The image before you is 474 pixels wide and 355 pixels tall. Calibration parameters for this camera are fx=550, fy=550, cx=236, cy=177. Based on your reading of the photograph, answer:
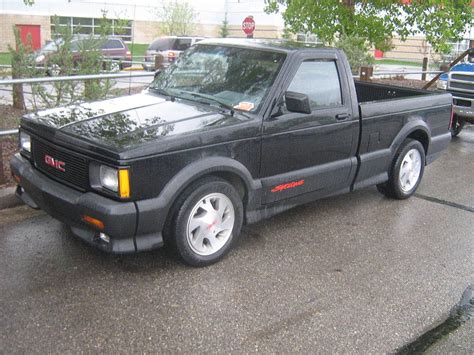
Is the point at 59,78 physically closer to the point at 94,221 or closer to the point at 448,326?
the point at 94,221

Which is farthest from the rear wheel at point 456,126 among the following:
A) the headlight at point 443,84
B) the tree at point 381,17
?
the tree at point 381,17

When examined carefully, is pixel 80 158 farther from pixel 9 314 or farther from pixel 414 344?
pixel 414 344

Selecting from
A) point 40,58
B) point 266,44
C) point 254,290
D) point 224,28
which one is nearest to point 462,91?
point 266,44

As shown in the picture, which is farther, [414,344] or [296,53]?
[296,53]

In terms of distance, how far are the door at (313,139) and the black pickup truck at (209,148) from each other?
0.04ft

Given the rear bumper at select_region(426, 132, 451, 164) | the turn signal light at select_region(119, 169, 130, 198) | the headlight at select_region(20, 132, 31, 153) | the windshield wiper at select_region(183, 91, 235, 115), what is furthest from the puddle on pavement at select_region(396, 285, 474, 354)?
the headlight at select_region(20, 132, 31, 153)

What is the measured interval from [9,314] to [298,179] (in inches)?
102

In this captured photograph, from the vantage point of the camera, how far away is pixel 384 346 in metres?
3.45

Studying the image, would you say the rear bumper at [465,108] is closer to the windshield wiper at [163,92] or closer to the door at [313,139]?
the door at [313,139]

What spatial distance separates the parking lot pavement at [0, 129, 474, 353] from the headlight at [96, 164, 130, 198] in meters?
0.72

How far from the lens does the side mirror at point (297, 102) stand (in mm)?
4535

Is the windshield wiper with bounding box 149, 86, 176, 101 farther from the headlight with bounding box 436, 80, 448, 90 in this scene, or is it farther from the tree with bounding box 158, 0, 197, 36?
the tree with bounding box 158, 0, 197, 36

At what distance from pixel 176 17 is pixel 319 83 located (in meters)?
39.5

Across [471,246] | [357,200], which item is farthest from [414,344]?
[357,200]
